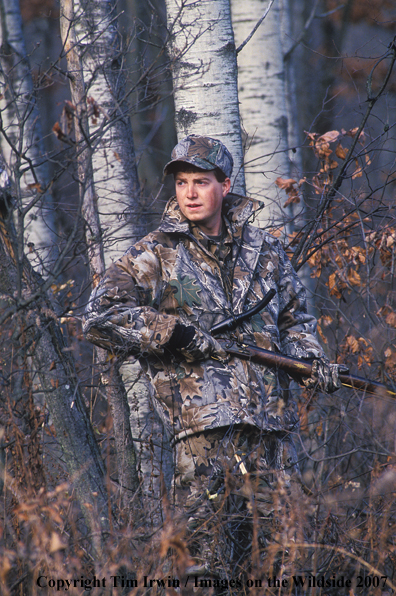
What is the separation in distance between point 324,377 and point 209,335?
68 centimetres

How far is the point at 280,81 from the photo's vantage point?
19.6 feet

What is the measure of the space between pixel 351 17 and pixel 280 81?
14.7 metres

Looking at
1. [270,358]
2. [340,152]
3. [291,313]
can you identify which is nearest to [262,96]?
[340,152]

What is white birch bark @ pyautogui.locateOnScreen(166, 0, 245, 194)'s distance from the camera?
4.32m

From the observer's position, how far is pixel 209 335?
121 inches

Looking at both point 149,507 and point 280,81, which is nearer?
point 149,507

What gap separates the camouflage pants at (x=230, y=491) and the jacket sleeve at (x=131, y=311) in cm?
54

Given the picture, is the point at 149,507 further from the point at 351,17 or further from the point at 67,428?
the point at 351,17

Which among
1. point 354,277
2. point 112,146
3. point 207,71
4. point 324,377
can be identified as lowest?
point 324,377

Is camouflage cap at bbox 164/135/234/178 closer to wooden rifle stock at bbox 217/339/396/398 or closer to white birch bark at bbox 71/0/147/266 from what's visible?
wooden rifle stock at bbox 217/339/396/398

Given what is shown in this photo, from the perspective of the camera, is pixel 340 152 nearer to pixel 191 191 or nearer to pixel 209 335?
pixel 191 191

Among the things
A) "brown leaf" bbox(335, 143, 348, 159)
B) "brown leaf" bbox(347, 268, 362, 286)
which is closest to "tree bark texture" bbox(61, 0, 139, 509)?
"brown leaf" bbox(335, 143, 348, 159)

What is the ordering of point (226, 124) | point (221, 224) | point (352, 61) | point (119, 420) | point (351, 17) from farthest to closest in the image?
1. point (351, 17)
2. point (352, 61)
3. point (226, 124)
4. point (119, 420)
5. point (221, 224)

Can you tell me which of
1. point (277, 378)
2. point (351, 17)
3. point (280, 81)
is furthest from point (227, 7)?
point (351, 17)
